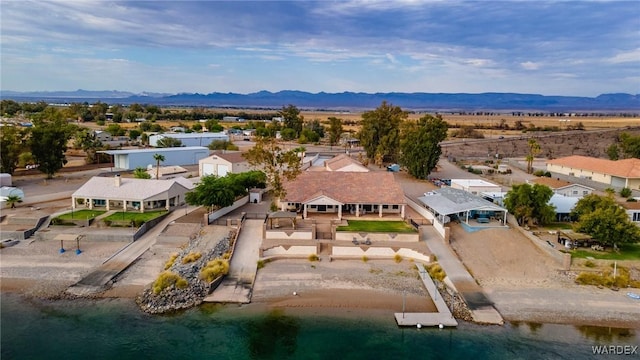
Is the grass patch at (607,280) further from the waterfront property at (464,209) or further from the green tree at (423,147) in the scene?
the green tree at (423,147)

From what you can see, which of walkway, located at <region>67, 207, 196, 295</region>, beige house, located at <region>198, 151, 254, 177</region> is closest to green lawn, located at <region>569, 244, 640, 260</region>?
walkway, located at <region>67, 207, 196, 295</region>

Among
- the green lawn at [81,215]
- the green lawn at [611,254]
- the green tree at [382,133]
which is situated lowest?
the green lawn at [81,215]

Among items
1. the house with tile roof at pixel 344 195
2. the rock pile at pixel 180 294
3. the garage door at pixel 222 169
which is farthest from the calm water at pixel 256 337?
the garage door at pixel 222 169

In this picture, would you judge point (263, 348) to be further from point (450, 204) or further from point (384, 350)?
point (450, 204)

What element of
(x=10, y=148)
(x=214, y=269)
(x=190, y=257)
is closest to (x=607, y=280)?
(x=214, y=269)

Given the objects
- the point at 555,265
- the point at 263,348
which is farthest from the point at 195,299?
the point at 555,265

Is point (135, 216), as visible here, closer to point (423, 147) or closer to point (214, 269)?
point (214, 269)
